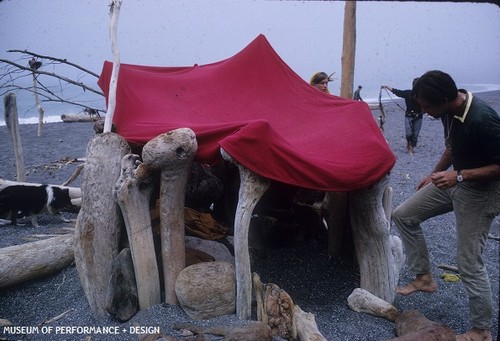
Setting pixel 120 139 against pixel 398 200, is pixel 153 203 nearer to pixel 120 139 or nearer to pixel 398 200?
pixel 120 139

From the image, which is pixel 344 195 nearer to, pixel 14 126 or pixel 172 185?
pixel 172 185

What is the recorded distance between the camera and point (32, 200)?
569 centimetres

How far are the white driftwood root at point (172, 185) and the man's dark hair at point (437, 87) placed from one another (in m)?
1.64

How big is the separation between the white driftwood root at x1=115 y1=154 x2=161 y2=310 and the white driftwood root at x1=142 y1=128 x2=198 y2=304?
0.10 m

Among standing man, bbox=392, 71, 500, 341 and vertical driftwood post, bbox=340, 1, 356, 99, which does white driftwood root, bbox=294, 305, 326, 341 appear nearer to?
standing man, bbox=392, 71, 500, 341

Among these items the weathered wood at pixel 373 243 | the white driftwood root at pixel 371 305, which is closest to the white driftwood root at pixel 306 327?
the white driftwood root at pixel 371 305

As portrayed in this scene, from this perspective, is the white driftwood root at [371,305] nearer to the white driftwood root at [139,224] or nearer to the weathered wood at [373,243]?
the weathered wood at [373,243]

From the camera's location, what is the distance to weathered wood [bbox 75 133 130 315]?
307 cm

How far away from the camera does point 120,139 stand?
323cm

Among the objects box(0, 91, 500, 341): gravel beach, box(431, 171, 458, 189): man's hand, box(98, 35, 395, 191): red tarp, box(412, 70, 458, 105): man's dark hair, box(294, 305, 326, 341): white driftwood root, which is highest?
box(412, 70, 458, 105): man's dark hair

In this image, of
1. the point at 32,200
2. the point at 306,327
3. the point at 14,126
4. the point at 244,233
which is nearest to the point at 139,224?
the point at 244,233

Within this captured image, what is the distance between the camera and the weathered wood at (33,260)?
349 centimetres

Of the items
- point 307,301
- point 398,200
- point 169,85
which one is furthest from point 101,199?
point 398,200

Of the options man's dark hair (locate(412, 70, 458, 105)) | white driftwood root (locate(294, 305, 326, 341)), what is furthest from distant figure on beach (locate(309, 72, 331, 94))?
white driftwood root (locate(294, 305, 326, 341))
